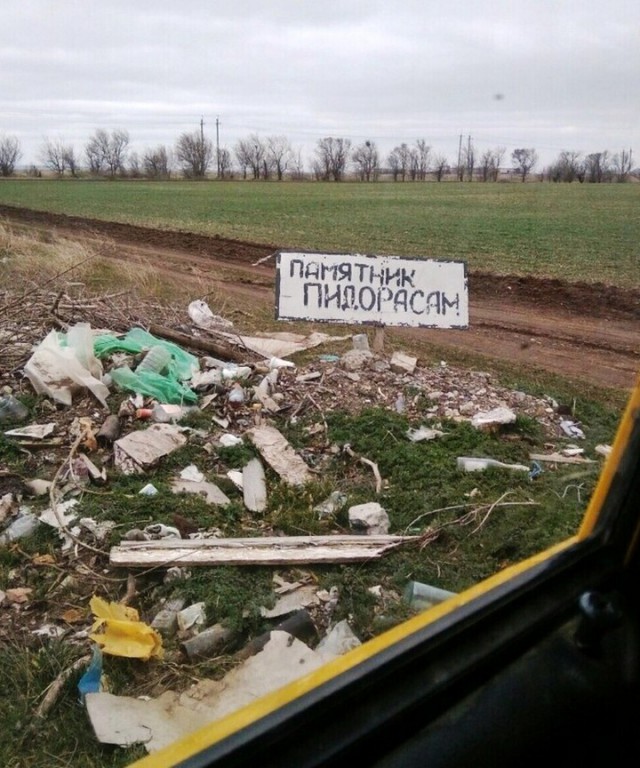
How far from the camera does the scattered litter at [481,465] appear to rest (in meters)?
5.07

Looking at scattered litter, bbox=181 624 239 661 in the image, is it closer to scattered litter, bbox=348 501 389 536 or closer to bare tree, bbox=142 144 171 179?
scattered litter, bbox=348 501 389 536

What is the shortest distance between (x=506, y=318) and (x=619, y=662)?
372 inches

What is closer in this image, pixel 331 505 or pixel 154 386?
pixel 331 505

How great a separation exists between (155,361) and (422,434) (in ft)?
8.54

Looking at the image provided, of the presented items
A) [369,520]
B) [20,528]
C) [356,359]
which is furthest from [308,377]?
[20,528]

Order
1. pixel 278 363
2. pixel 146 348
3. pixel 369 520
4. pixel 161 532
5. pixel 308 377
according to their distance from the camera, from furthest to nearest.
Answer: pixel 278 363
pixel 146 348
pixel 308 377
pixel 369 520
pixel 161 532

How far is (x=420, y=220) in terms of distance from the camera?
2798cm

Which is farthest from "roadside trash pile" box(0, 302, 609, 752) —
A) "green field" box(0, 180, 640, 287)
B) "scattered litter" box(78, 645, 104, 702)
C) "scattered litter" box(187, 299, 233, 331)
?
"green field" box(0, 180, 640, 287)

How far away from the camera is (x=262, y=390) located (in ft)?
20.7

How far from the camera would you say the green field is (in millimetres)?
16938

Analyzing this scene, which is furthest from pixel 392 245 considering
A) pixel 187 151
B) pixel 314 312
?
pixel 187 151

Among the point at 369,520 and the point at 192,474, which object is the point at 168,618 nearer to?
the point at 369,520

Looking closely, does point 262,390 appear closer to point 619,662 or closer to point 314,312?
point 314,312

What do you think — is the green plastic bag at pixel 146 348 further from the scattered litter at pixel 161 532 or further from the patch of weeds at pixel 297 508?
the scattered litter at pixel 161 532
